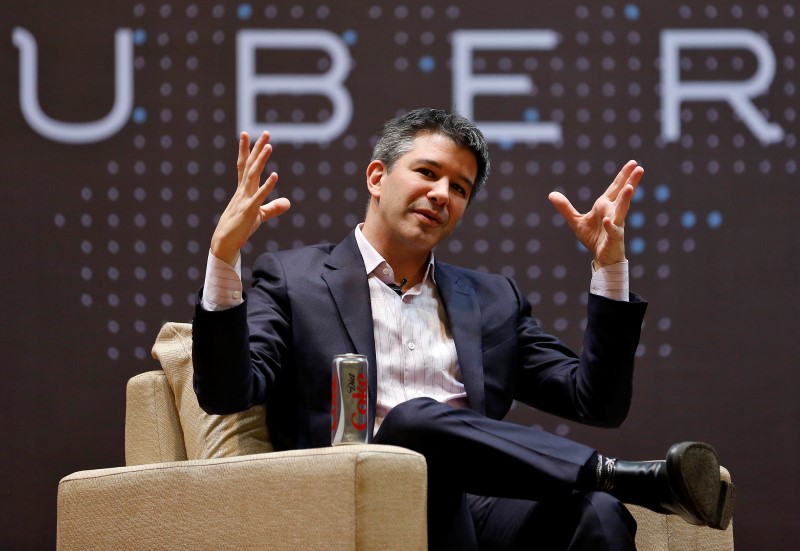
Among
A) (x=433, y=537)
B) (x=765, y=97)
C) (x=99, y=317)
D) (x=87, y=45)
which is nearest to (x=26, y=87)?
(x=87, y=45)

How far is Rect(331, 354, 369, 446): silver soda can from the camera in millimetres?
2146

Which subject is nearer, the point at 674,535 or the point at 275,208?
the point at 275,208

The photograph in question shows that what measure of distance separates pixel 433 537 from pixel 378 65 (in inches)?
73.9

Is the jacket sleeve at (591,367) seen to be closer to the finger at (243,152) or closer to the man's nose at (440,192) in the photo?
the man's nose at (440,192)

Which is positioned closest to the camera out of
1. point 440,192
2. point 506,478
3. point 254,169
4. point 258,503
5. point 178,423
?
point 258,503

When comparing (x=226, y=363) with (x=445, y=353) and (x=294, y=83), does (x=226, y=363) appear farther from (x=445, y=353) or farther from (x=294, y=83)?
(x=294, y=83)

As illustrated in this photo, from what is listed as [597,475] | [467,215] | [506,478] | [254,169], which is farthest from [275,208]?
[467,215]

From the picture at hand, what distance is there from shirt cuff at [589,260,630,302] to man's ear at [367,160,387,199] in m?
0.72

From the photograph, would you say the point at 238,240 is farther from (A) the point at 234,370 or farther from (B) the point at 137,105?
(B) the point at 137,105

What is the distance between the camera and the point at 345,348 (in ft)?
8.11

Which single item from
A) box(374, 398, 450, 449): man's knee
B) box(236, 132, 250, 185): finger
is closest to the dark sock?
box(374, 398, 450, 449): man's knee

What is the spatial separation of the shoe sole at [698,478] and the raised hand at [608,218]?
22.3 inches

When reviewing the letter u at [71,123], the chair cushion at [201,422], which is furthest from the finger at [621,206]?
the letter u at [71,123]

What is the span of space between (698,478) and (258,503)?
83 centimetres
